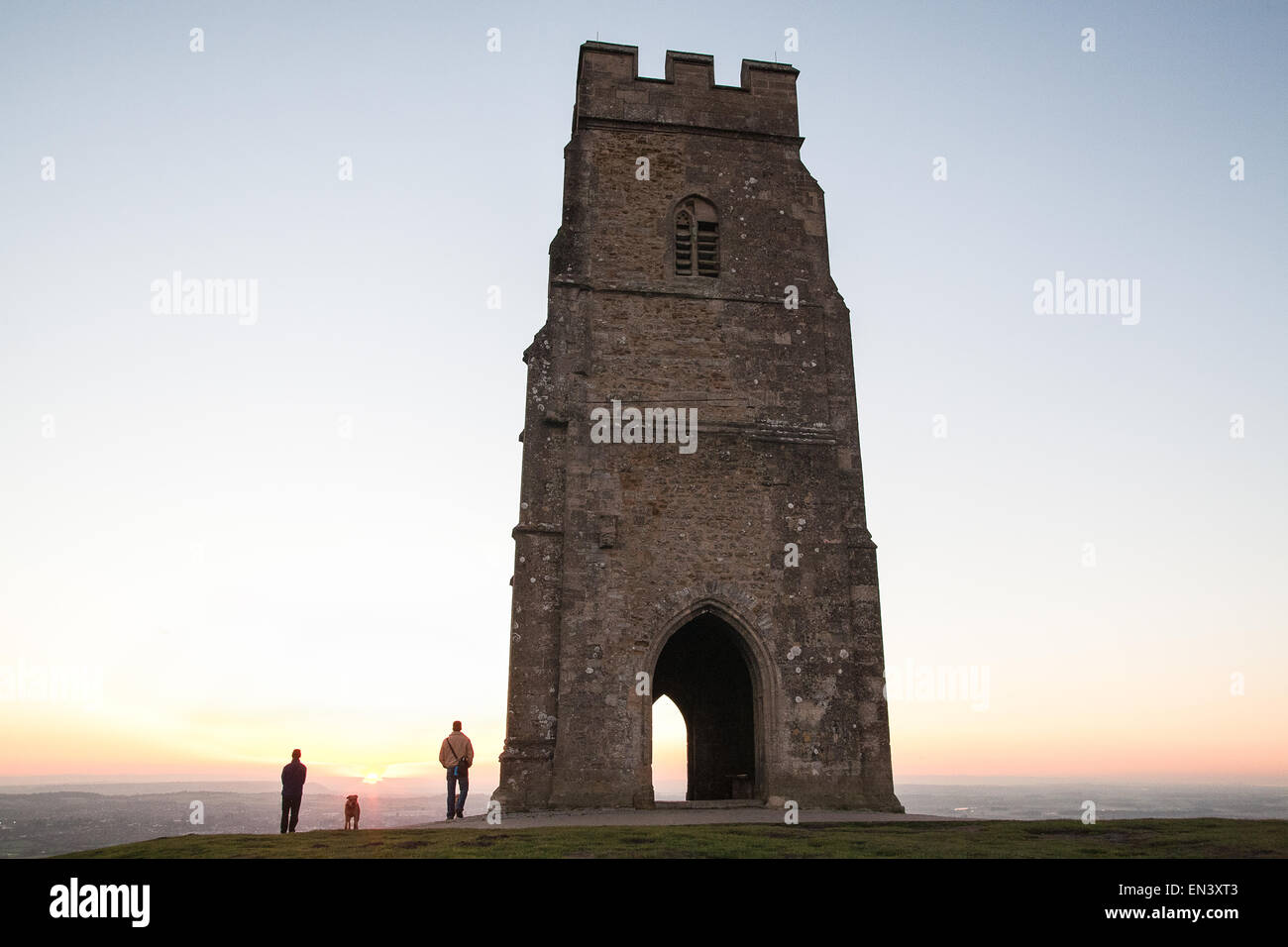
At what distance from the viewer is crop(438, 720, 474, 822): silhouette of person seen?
552 inches

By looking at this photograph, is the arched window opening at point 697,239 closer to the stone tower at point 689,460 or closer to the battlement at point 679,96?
the stone tower at point 689,460

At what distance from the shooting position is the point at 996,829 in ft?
34.9

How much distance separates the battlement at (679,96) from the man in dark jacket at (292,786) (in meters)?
12.4

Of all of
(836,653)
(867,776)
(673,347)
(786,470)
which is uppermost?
(673,347)

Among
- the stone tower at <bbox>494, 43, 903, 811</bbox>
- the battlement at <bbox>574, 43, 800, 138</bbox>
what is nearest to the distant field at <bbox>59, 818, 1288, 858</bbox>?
the stone tower at <bbox>494, 43, 903, 811</bbox>

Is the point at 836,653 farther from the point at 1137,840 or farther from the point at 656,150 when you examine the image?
the point at 656,150

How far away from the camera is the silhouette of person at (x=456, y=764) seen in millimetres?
14031

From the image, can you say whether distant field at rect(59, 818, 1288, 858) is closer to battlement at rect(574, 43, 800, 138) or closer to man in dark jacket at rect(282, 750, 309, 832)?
man in dark jacket at rect(282, 750, 309, 832)

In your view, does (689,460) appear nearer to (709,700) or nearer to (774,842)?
(709,700)

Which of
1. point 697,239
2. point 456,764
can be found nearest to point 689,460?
point 697,239

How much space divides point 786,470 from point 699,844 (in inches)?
335

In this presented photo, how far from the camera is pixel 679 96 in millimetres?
18312
